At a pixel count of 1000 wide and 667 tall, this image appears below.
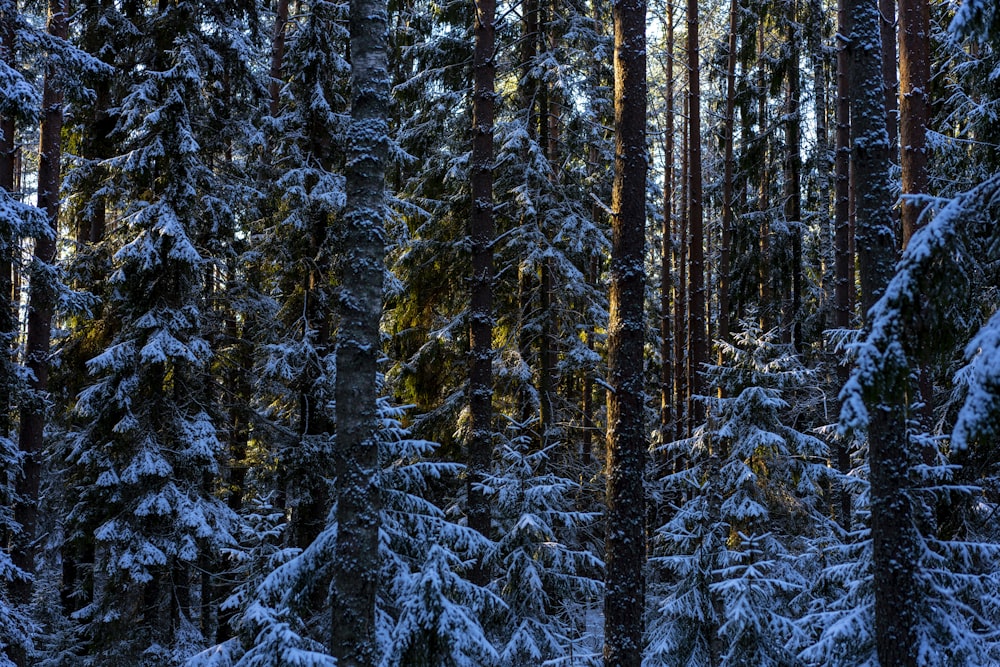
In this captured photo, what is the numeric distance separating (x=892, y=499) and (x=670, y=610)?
389cm

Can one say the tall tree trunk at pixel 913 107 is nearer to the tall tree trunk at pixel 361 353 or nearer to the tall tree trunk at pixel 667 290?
the tall tree trunk at pixel 667 290

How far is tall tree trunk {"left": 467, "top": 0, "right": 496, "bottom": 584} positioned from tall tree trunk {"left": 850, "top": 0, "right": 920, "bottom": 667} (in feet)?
16.5

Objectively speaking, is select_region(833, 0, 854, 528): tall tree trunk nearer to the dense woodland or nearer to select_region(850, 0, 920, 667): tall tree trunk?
the dense woodland

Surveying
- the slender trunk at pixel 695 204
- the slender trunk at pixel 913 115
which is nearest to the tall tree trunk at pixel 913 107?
the slender trunk at pixel 913 115

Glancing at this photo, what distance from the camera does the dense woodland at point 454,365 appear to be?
6727 mm

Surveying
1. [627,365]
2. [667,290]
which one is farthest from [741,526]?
[667,290]

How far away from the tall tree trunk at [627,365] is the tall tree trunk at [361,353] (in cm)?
240

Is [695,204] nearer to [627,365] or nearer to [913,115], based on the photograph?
[913,115]

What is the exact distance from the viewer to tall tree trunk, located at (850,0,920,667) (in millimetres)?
6793

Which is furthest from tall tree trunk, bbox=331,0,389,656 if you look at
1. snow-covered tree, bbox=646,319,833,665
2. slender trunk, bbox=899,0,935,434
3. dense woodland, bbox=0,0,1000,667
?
slender trunk, bbox=899,0,935,434

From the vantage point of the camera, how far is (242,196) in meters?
13.6

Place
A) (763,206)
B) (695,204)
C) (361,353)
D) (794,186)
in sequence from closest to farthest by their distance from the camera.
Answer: (361,353) < (695,204) < (794,186) < (763,206)

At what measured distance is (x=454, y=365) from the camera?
1420 centimetres

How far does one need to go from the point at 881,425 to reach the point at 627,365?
2.66 meters
